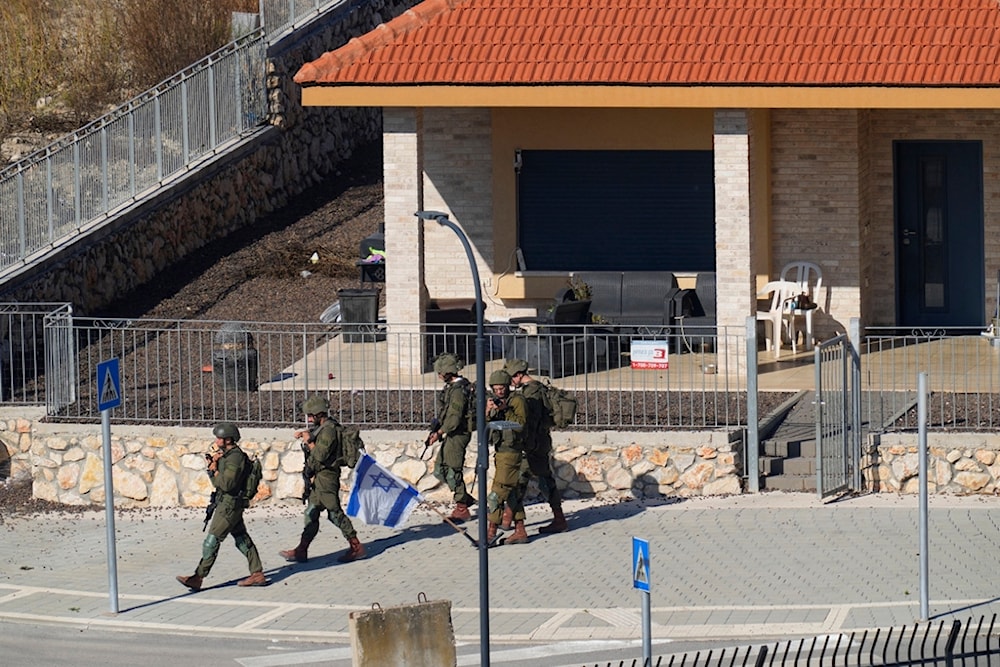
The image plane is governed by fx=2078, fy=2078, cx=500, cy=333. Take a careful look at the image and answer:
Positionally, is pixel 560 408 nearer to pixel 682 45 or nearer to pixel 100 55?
pixel 682 45

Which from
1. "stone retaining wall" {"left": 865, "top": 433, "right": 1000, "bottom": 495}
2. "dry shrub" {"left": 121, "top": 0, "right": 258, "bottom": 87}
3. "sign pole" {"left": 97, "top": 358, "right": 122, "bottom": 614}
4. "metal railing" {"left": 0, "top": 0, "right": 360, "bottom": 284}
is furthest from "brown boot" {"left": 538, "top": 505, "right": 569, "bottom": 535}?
"dry shrub" {"left": 121, "top": 0, "right": 258, "bottom": 87}

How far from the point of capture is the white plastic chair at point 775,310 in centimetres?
2433

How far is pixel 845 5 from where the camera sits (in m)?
23.4

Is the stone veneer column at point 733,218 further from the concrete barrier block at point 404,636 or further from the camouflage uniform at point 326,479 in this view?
the concrete barrier block at point 404,636

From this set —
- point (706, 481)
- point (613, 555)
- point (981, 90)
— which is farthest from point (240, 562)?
point (981, 90)

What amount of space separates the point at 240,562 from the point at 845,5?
9.73m

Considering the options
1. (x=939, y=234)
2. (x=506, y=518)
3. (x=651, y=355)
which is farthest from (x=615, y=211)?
(x=506, y=518)

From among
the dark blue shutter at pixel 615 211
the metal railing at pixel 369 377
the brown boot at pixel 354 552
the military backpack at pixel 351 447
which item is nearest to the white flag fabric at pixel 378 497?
the military backpack at pixel 351 447

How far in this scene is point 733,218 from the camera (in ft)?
74.9

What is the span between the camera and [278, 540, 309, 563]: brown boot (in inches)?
722

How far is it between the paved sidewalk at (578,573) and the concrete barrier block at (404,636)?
210cm

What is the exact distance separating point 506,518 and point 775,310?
22.2 ft

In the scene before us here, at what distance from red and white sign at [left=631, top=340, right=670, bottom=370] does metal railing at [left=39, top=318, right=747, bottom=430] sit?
0.48 ft

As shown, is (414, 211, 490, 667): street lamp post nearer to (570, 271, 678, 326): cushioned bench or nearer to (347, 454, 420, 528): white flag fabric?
(347, 454, 420, 528): white flag fabric
